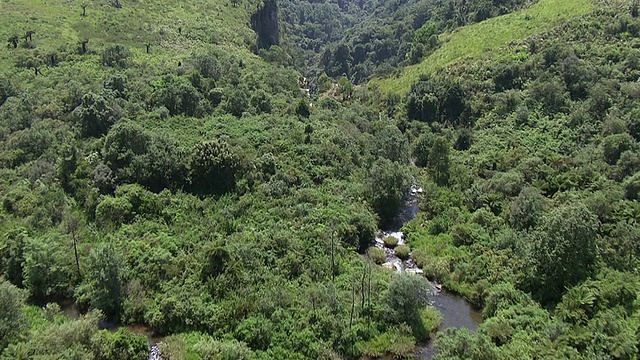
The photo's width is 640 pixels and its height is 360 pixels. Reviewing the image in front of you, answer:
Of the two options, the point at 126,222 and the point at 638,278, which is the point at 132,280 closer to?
the point at 126,222

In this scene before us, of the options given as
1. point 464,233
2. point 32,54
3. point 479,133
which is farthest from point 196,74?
point 464,233

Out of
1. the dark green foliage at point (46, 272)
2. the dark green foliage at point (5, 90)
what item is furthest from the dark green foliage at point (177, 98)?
the dark green foliage at point (46, 272)

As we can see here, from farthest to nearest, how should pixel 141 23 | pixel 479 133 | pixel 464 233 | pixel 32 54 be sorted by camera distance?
1. pixel 141 23
2. pixel 32 54
3. pixel 479 133
4. pixel 464 233

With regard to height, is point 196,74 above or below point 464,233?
above

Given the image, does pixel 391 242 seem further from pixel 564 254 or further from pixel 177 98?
pixel 177 98

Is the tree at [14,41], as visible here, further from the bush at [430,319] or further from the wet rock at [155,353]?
the bush at [430,319]
